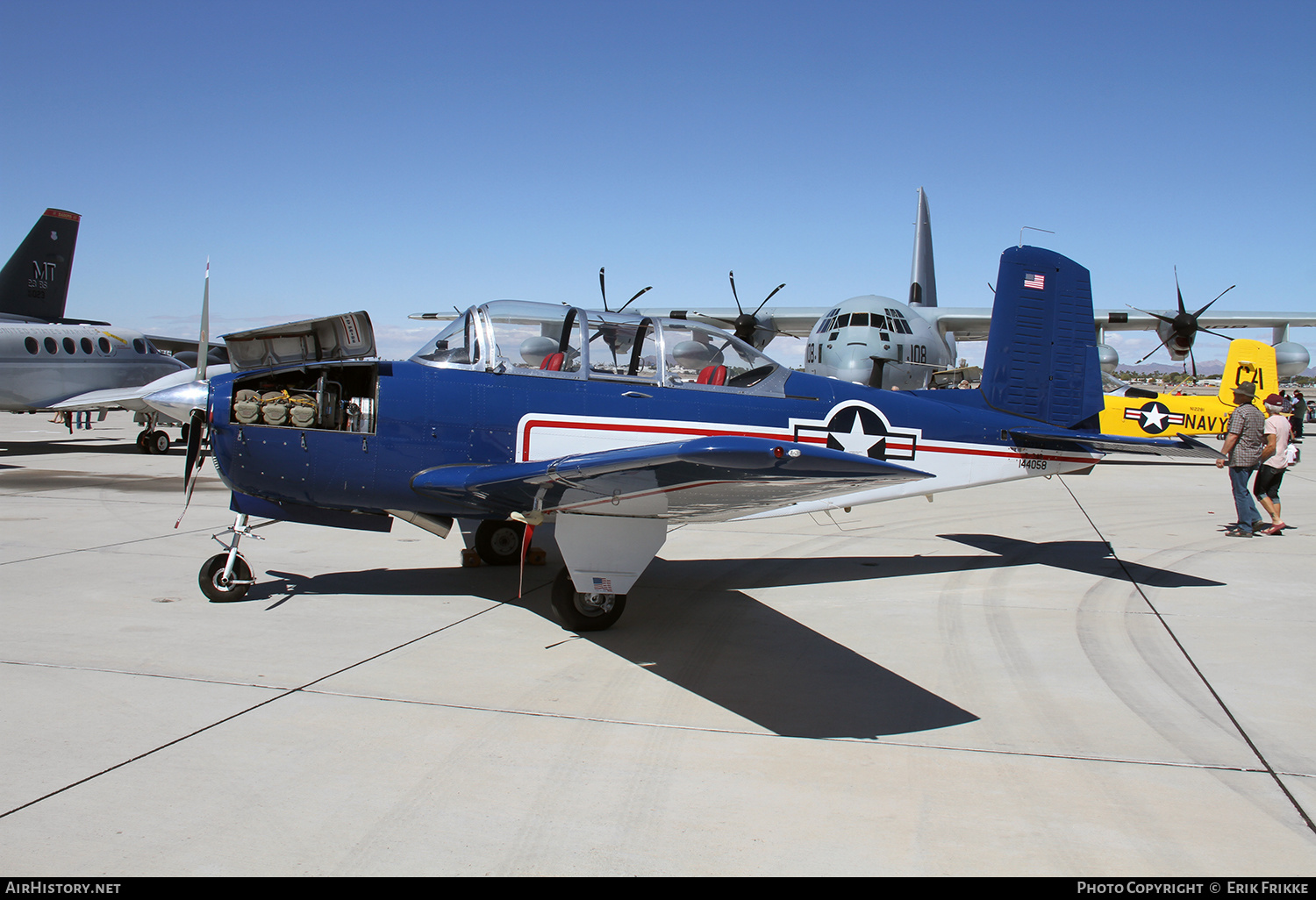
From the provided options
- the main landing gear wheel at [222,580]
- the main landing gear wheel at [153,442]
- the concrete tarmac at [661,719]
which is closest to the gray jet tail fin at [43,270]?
the main landing gear wheel at [153,442]

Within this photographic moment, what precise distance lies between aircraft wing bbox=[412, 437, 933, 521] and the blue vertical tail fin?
160 inches

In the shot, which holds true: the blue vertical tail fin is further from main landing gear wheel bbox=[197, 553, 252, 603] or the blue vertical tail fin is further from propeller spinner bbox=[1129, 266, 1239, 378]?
propeller spinner bbox=[1129, 266, 1239, 378]

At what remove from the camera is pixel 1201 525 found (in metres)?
10.8

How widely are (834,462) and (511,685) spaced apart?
2186 millimetres

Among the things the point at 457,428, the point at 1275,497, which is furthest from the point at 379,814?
the point at 1275,497

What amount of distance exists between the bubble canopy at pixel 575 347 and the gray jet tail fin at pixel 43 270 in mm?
18649

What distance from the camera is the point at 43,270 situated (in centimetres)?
1967

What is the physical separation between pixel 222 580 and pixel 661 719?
12.4ft

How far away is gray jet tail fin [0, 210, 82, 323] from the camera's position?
19.1 metres

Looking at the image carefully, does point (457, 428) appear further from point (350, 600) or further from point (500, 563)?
point (500, 563)

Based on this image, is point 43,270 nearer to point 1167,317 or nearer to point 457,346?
point 457,346

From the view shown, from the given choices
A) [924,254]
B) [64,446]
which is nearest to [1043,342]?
[64,446]

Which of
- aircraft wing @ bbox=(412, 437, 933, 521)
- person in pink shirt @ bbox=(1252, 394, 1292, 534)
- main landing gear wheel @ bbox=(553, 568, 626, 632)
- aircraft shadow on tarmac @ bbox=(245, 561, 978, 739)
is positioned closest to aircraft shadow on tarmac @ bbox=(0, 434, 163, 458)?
aircraft shadow on tarmac @ bbox=(245, 561, 978, 739)

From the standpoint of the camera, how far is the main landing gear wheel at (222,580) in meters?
6.07
